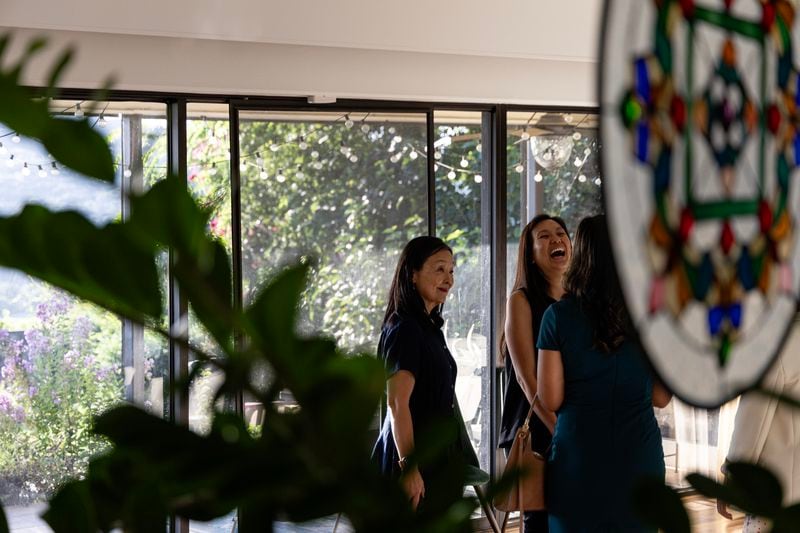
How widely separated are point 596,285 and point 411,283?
1098mm

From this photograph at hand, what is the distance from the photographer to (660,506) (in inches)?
16.0

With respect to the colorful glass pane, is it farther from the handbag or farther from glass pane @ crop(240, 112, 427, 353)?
glass pane @ crop(240, 112, 427, 353)

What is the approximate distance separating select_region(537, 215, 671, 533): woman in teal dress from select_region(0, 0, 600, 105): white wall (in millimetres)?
1551

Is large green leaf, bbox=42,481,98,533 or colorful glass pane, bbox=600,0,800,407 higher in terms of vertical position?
colorful glass pane, bbox=600,0,800,407

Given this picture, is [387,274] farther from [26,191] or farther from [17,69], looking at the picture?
[17,69]

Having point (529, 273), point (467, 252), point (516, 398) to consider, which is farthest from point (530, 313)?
point (467, 252)

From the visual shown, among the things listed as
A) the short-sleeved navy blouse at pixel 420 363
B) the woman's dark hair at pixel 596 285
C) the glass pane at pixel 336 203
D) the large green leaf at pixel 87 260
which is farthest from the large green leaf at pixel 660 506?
the glass pane at pixel 336 203

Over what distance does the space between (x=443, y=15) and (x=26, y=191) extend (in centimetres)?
212

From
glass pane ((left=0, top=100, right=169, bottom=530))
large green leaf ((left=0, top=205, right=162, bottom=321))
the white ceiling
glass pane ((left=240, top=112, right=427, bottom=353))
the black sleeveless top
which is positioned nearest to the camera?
large green leaf ((left=0, top=205, right=162, bottom=321))

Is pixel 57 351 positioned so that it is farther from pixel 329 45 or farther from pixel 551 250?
pixel 551 250

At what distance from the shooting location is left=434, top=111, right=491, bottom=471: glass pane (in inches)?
227

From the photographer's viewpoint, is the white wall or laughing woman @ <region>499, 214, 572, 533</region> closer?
laughing woman @ <region>499, 214, 572, 533</region>

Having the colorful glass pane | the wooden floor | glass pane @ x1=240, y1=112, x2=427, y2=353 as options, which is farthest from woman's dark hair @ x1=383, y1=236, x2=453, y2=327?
the colorful glass pane

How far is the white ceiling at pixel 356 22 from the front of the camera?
4.43m
